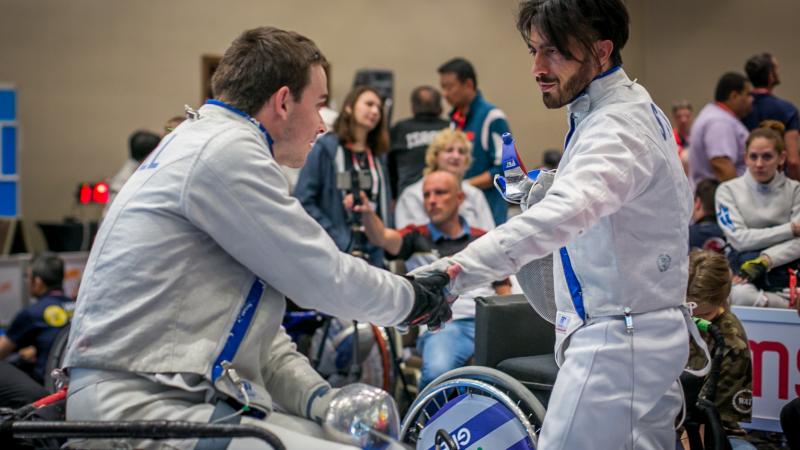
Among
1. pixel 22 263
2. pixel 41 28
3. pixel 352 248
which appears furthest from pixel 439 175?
pixel 41 28

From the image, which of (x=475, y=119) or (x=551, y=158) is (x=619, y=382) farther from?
(x=551, y=158)

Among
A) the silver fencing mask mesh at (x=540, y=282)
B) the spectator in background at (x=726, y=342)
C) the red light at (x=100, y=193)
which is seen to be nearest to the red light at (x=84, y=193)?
the red light at (x=100, y=193)

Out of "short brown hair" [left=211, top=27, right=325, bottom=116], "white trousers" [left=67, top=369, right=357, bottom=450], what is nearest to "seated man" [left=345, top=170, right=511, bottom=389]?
"short brown hair" [left=211, top=27, right=325, bottom=116]

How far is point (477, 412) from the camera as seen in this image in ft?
9.09

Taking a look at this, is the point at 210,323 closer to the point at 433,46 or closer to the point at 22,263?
the point at 22,263

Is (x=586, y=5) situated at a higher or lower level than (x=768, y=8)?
lower

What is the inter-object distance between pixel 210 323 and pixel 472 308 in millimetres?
2520

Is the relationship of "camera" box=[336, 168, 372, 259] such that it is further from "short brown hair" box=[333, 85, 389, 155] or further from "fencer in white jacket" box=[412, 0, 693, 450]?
"fencer in white jacket" box=[412, 0, 693, 450]

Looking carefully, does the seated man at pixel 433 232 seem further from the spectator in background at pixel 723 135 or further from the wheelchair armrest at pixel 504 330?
A: the spectator in background at pixel 723 135

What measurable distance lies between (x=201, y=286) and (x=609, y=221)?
885 mm

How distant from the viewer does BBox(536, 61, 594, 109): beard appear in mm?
2119

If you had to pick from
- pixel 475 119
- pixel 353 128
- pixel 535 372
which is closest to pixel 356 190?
pixel 353 128

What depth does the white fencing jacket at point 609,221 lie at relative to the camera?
1.90 m

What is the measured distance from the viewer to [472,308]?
4.17m
